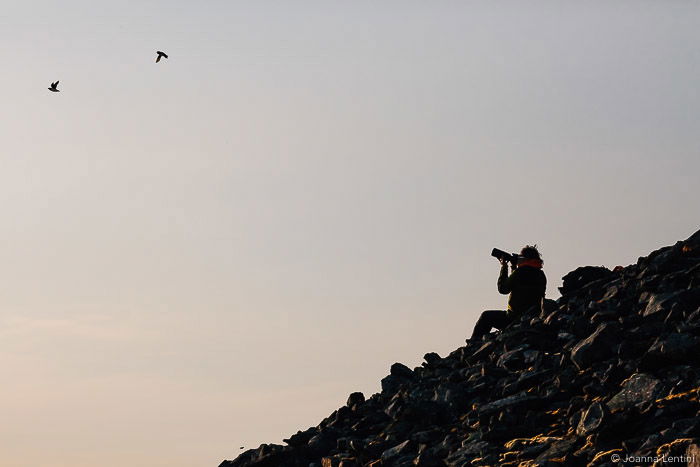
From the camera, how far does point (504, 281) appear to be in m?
27.7

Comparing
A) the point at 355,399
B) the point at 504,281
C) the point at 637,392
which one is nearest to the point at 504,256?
the point at 504,281

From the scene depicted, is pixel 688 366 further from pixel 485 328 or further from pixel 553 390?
pixel 485 328

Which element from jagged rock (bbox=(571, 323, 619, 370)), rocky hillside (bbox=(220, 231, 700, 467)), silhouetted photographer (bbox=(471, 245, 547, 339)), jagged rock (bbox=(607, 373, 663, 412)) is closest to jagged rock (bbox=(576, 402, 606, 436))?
rocky hillside (bbox=(220, 231, 700, 467))

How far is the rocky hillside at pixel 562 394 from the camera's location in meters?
18.2

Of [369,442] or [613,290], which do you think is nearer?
[369,442]

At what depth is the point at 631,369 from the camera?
20.3 m

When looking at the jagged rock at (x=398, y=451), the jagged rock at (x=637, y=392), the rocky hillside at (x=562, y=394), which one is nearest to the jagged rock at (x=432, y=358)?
the rocky hillside at (x=562, y=394)

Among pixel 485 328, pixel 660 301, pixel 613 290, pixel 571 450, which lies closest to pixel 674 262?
pixel 613 290

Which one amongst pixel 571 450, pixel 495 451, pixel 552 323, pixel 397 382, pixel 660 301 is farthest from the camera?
pixel 397 382

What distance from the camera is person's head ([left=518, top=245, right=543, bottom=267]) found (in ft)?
89.8

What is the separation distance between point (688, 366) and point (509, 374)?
491cm

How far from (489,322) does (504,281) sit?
115cm

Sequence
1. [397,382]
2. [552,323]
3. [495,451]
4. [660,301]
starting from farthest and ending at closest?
[397,382], [552,323], [660,301], [495,451]

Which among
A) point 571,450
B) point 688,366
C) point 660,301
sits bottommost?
point 571,450
